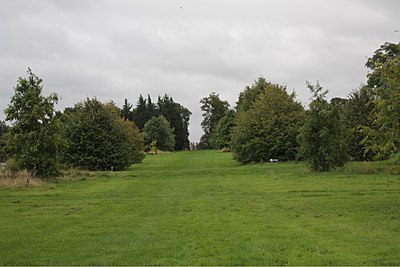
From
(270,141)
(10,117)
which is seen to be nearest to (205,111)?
(270,141)

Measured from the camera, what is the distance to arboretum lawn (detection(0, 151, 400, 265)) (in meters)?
9.66

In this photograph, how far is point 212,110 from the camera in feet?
486

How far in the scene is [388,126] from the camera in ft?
54.5

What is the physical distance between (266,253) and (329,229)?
3779mm

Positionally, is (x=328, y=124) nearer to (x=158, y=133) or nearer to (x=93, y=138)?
(x=93, y=138)

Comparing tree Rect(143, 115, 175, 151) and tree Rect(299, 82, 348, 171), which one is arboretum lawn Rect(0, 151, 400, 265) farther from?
tree Rect(143, 115, 175, 151)

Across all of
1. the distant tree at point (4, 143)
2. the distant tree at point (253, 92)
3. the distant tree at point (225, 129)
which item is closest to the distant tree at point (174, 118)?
the distant tree at point (225, 129)

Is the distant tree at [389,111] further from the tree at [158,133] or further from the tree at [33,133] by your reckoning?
the tree at [158,133]

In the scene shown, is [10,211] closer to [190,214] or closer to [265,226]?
[190,214]

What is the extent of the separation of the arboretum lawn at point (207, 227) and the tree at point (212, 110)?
393ft

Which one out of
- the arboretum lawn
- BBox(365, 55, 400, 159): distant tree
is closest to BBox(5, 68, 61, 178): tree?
the arboretum lawn

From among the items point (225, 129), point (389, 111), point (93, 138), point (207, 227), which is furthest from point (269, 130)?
point (225, 129)

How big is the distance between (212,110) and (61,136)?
359 feet

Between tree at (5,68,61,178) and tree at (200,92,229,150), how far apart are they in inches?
4322
